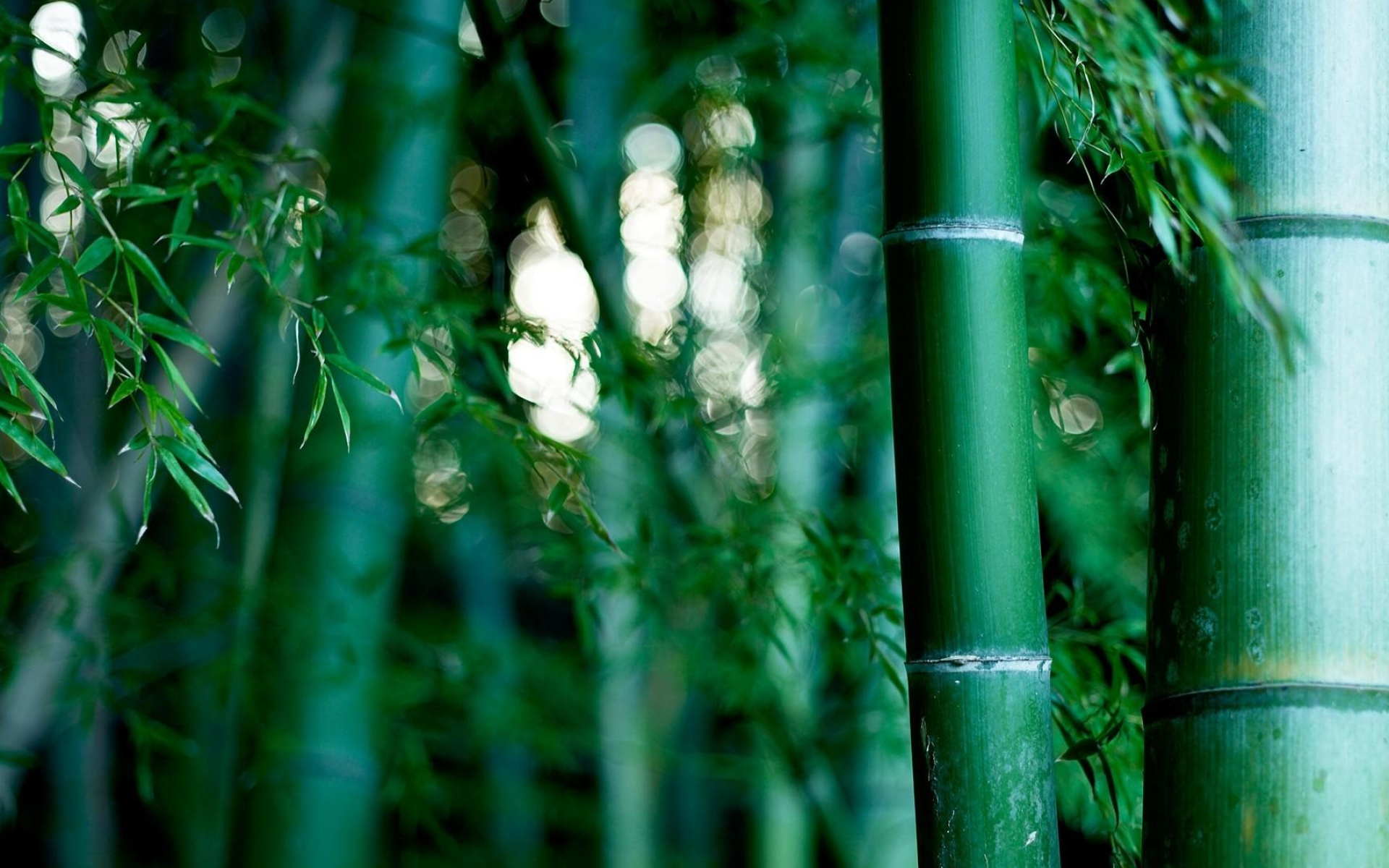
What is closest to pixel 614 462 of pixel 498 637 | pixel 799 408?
pixel 799 408

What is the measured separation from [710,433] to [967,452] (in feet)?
3.97

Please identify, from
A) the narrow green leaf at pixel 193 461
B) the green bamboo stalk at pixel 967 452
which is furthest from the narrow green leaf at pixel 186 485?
the green bamboo stalk at pixel 967 452

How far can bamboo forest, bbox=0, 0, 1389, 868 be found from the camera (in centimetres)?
92

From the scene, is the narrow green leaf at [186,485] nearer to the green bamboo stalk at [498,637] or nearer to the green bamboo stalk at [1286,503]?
the green bamboo stalk at [1286,503]

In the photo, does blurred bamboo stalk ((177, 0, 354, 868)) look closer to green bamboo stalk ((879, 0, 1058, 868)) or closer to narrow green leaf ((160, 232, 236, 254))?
narrow green leaf ((160, 232, 236, 254))

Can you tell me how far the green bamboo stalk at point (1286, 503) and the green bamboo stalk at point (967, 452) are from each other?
103mm

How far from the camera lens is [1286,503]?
899 millimetres

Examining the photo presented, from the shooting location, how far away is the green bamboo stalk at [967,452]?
0.95 m

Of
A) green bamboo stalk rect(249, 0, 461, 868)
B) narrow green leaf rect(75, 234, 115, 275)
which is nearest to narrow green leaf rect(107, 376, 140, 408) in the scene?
narrow green leaf rect(75, 234, 115, 275)

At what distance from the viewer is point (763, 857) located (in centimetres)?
316

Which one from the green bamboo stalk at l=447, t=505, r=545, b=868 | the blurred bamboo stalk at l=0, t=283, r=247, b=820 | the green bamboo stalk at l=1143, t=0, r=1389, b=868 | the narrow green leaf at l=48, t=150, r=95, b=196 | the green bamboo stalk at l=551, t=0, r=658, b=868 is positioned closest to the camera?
the green bamboo stalk at l=1143, t=0, r=1389, b=868

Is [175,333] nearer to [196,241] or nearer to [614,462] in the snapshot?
[196,241]

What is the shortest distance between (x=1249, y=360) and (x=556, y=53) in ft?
6.44

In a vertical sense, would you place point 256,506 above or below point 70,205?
below
